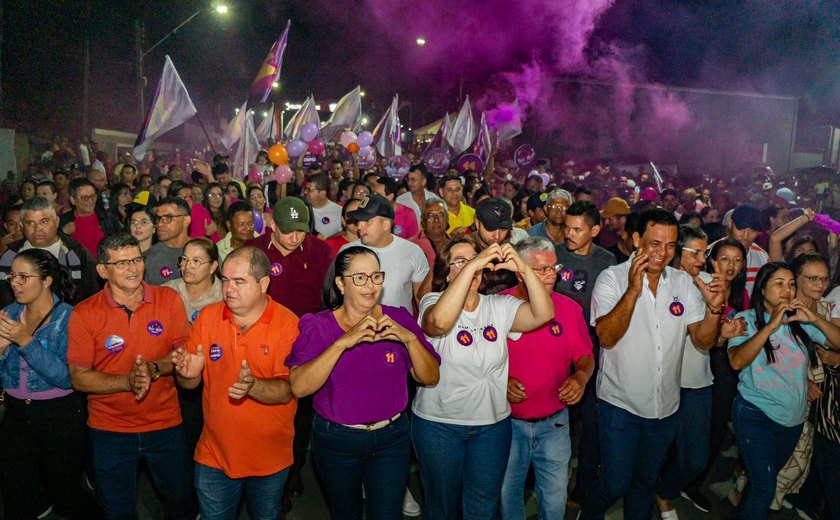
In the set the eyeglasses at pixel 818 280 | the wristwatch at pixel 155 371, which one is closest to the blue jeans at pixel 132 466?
the wristwatch at pixel 155 371

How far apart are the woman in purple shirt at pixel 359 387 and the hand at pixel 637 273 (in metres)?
1.32

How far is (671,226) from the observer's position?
420cm

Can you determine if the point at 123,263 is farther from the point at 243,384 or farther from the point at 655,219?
the point at 655,219

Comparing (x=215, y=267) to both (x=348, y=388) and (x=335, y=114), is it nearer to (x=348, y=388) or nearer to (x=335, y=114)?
(x=348, y=388)

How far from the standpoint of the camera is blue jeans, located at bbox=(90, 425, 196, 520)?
3.89 m

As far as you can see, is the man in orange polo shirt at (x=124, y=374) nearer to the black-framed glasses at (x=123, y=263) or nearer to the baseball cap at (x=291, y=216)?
the black-framed glasses at (x=123, y=263)

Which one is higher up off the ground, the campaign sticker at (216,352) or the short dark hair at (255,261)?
the short dark hair at (255,261)

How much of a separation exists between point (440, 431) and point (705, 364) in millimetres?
2207

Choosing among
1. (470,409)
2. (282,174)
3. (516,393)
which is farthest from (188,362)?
(282,174)

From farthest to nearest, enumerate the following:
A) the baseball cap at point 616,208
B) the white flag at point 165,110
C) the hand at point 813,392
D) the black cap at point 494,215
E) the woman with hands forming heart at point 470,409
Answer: the white flag at point 165,110 → the baseball cap at point 616,208 → the black cap at point 494,215 → the hand at point 813,392 → the woman with hands forming heart at point 470,409

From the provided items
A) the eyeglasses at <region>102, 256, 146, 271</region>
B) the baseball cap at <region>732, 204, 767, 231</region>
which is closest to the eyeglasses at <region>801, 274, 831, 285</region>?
the baseball cap at <region>732, 204, 767, 231</region>

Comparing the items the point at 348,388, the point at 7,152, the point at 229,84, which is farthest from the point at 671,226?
the point at 229,84

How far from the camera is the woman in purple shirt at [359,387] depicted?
135 inches

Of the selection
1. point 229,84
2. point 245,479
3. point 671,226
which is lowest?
point 245,479
